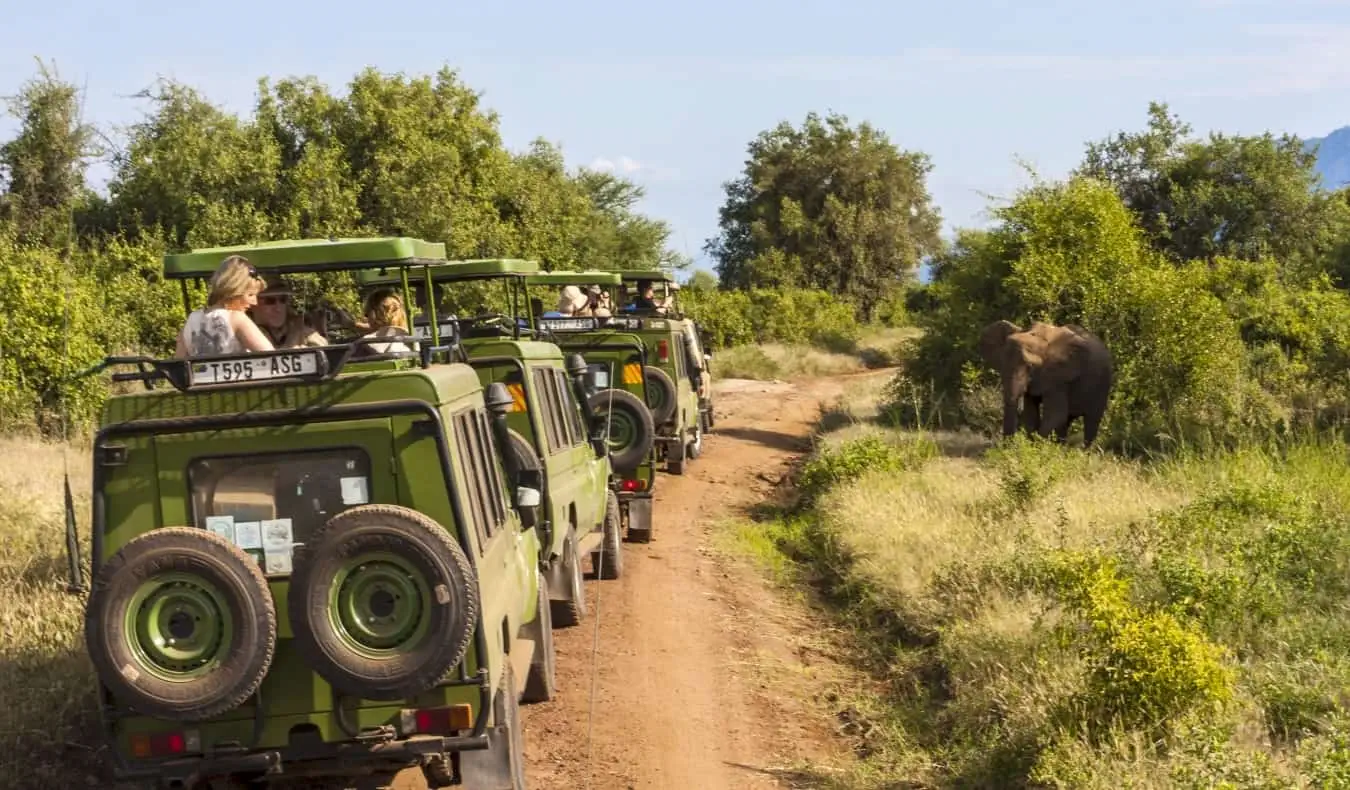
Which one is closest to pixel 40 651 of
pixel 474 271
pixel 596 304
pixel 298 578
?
pixel 298 578

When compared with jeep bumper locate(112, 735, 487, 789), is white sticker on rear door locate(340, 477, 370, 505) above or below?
above

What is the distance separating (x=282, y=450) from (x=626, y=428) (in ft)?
26.4

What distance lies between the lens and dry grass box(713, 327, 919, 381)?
36.5 meters

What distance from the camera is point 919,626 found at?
10.5 m

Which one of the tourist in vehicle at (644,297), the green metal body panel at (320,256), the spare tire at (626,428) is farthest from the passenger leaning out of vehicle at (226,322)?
the tourist in vehicle at (644,297)

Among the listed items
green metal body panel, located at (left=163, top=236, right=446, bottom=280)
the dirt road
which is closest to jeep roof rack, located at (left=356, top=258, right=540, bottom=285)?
the dirt road

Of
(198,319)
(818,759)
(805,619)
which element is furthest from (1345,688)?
(198,319)

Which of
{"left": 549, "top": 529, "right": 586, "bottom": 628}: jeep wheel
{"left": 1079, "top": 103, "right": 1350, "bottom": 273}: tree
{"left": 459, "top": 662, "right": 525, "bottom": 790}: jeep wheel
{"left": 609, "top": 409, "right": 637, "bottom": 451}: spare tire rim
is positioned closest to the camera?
{"left": 459, "top": 662, "right": 525, "bottom": 790}: jeep wheel

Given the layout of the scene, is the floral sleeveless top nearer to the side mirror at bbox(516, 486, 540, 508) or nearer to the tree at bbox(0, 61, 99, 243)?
the side mirror at bbox(516, 486, 540, 508)

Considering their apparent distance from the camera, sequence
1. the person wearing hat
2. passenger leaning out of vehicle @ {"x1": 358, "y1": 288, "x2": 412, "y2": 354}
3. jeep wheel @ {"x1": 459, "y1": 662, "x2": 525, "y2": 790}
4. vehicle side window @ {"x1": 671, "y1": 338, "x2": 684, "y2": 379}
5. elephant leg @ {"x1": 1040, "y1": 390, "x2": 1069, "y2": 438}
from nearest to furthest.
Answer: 1. jeep wheel @ {"x1": 459, "y1": 662, "x2": 525, "y2": 790}
2. the person wearing hat
3. passenger leaning out of vehicle @ {"x1": 358, "y1": 288, "x2": 412, "y2": 354}
4. vehicle side window @ {"x1": 671, "y1": 338, "x2": 684, "y2": 379}
5. elephant leg @ {"x1": 1040, "y1": 390, "x2": 1069, "y2": 438}

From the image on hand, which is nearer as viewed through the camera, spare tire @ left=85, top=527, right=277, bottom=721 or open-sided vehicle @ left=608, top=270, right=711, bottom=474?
spare tire @ left=85, top=527, right=277, bottom=721

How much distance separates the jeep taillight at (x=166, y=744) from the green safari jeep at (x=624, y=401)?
24.9 ft

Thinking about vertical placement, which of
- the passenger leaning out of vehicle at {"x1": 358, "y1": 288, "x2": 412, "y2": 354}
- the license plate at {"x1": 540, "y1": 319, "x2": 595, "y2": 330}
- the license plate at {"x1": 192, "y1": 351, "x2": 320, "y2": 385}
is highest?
the passenger leaning out of vehicle at {"x1": 358, "y1": 288, "x2": 412, "y2": 354}

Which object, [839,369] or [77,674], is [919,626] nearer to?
[77,674]
